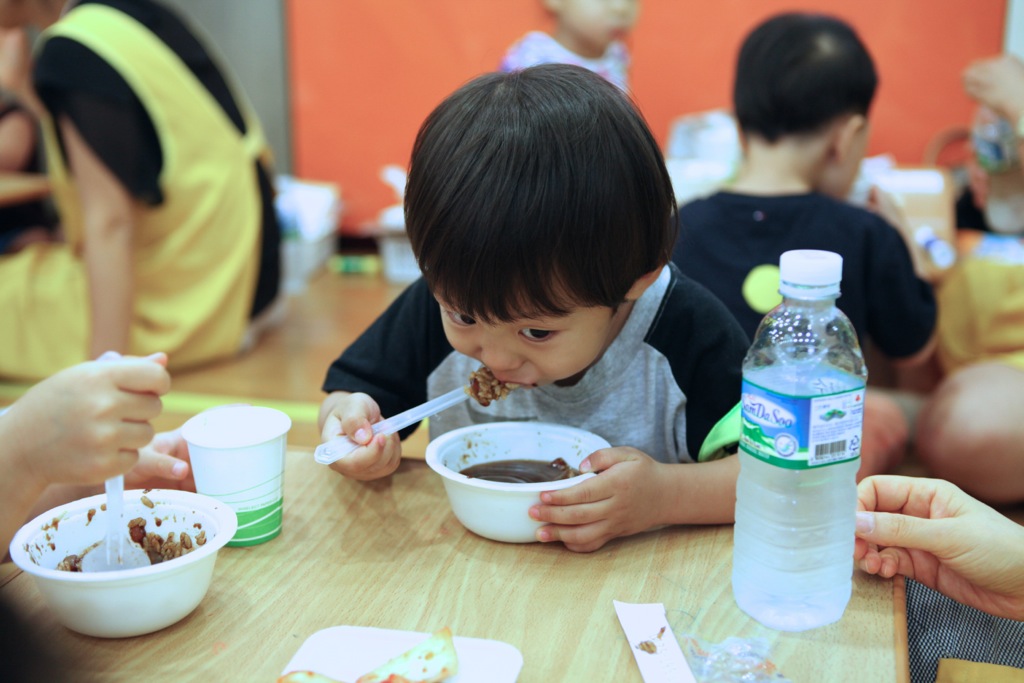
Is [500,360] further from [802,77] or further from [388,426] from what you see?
[802,77]

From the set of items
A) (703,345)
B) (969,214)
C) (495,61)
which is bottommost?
(969,214)

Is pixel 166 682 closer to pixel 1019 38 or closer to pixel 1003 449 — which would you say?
pixel 1003 449

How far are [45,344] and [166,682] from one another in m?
2.06

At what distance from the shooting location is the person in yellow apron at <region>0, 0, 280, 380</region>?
229 cm

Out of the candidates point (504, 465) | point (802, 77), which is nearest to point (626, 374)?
point (504, 465)

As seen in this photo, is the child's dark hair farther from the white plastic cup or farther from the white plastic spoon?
the white plastic cup

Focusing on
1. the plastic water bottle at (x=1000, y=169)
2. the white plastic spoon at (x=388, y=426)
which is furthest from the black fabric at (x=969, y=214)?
the white plastic spoon at (x=388, y=426)

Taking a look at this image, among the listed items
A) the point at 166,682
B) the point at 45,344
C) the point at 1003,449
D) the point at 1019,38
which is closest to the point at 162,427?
the point at 45,344

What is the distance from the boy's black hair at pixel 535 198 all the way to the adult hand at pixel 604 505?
162 millimetres

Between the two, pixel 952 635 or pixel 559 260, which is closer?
pixel 559 260

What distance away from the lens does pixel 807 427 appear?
0.73 m

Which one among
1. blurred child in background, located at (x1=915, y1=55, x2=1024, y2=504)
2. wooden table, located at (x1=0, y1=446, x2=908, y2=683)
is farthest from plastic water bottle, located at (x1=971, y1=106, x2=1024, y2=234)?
wooden table, located at (x1=0, y1=446, x2=908, y2=683)

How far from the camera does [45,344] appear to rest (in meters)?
2.55

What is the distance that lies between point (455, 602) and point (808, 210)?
119 cm
